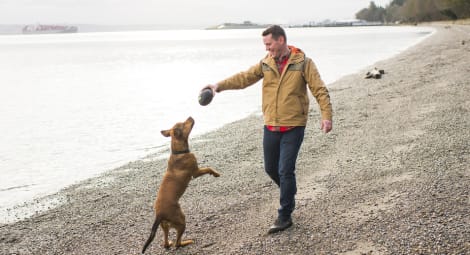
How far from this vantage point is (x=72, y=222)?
684 centimetres

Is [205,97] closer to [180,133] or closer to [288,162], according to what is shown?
[180,133]

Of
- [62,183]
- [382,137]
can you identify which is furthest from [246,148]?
[62,183]

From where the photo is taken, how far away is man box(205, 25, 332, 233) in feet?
16.5

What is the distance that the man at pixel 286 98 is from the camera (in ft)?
16.5

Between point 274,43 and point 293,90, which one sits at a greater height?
point 274,43

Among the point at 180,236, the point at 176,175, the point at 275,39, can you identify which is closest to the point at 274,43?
the point at 275,39

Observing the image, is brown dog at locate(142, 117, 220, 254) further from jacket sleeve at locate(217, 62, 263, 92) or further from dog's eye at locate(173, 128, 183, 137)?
jacket sleeve at locate(217, 62, 263, 92)

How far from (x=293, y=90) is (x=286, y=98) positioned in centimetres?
11

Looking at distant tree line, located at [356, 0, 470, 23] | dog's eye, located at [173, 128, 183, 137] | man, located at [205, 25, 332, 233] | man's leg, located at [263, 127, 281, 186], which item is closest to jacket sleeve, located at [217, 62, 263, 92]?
man, located at [205, 25, 332, 233]

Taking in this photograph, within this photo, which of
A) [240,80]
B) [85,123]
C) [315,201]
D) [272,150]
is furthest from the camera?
[85,123]

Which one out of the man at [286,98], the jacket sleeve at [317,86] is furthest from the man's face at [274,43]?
the jacket sleeve at [317,86]

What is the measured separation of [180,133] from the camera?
16.3 feet

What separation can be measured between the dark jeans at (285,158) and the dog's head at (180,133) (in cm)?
89

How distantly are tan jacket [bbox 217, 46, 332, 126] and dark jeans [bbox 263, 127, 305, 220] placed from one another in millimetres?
134
